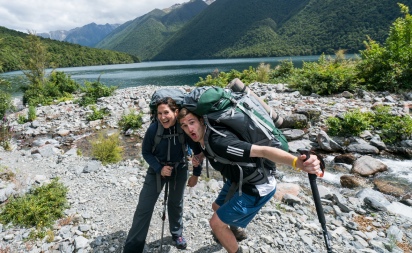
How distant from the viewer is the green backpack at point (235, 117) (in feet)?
7.29

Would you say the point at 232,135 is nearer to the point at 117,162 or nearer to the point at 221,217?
the point at 221,217

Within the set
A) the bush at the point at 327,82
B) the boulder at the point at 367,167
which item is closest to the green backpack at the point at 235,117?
the boulder at the point at 367,167

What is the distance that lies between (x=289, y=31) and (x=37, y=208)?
515ft

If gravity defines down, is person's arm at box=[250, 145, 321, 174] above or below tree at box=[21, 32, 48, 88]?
below

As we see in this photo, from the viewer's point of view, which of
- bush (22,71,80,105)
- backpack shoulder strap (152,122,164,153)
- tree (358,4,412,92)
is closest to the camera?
backpack shoulder strap (152,122,164,153)

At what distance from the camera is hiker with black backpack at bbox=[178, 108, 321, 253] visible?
6.91ft

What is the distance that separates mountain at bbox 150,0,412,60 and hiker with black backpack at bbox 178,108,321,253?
7452 cm

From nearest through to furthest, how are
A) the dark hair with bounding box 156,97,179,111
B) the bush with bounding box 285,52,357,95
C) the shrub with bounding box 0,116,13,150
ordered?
the dark hair with bounding box 156,97,179,111
the shrub with bounding box 0,116,13,150
the bush with bounding box 285,52,357,95

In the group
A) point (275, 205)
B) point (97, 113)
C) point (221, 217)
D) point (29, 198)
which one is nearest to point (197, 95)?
point (221, 217)

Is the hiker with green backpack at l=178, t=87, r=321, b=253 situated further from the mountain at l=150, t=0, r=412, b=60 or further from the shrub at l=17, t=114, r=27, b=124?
the mountain at l=150, t=0, r=412, b=60

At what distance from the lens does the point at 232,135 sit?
7.27 feet

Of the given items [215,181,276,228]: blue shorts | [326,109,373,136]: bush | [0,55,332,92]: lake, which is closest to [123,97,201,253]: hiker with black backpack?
[215,181,276,228]: blue shorts

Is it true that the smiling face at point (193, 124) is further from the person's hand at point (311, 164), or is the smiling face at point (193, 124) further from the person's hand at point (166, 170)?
the person's hand at point (311, 164)

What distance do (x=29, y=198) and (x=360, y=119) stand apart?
30.7 ft
